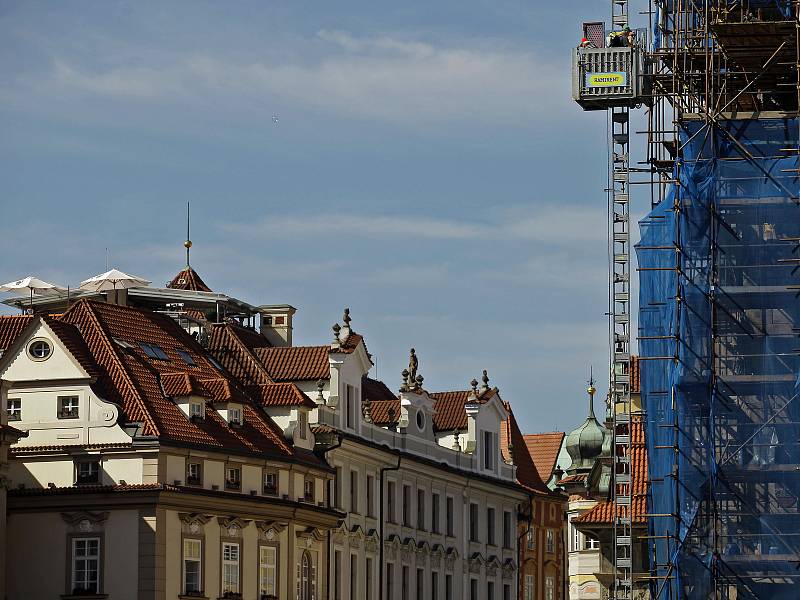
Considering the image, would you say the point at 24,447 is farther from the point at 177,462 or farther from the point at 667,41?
the point at 667,41

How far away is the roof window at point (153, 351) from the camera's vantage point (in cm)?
8056

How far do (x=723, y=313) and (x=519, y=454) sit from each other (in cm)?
5398

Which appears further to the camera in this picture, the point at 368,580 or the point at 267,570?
the point at 368,580

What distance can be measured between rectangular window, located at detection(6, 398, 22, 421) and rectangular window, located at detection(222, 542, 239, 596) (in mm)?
8333

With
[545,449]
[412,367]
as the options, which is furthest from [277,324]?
[545,449]

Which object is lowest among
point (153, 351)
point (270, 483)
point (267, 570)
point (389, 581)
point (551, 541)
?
point (389, 581)

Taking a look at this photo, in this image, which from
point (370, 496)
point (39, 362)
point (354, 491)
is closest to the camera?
point (39, 362)

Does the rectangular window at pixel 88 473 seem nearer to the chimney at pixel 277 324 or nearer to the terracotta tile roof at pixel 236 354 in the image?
the terracotta tile roof at pixel 236 354

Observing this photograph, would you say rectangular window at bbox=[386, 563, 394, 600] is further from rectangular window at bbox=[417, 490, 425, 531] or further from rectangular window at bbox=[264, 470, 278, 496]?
rectangular window at bbox=[264, 470, 278, 496]

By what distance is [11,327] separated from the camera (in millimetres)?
81938

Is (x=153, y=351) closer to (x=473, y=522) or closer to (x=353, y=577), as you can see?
(x=353, y=577)

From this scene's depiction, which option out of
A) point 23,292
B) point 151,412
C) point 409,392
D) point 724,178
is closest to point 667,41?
point 724,178

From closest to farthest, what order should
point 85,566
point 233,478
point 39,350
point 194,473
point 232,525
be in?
point 85,566 < point 194,473 < point 39,350 < point 232,525 < point 233,478

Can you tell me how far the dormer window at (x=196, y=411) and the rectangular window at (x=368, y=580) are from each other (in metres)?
14.5
